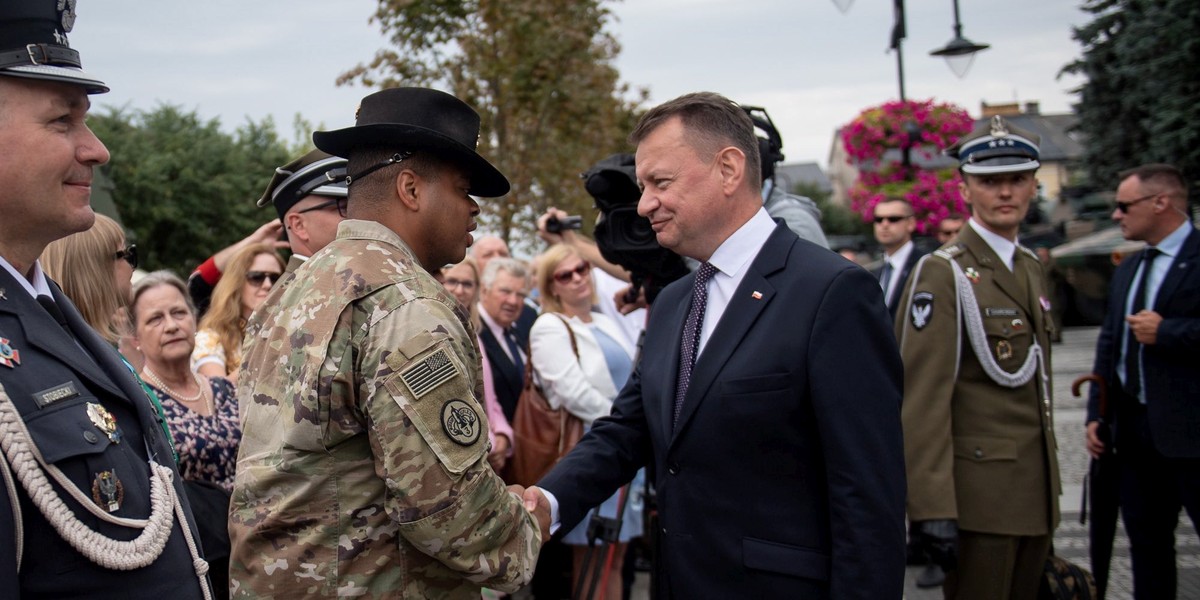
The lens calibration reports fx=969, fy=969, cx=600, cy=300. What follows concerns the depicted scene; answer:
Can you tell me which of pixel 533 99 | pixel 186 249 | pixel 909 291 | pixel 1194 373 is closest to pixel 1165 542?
pixel 1194 373

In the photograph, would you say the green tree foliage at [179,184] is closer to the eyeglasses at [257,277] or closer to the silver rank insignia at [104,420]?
the eyeglasses at [257,277]

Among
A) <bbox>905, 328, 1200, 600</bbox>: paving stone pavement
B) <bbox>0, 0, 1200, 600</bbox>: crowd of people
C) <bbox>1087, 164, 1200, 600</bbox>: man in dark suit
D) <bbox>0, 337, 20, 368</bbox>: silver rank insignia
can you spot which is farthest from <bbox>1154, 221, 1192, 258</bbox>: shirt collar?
<bbox>0, 337, 20, 368</bbox>: silver rank insignia

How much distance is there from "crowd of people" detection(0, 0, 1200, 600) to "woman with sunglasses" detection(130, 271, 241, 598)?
1cm

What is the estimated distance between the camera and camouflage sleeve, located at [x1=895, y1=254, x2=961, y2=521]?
3.57 metres

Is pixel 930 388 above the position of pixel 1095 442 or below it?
above

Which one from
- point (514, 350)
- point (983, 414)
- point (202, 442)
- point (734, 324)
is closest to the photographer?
point (734, 324)

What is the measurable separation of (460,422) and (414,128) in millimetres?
696

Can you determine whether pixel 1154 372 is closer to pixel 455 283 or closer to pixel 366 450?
pixel 455 283

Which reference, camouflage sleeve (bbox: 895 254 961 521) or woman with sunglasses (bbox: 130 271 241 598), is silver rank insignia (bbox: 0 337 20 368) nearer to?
woman with sunglasses (bbox: 130 271 241 598)

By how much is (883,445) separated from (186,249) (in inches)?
741

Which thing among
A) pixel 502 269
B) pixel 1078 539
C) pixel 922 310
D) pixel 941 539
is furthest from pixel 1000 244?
pixel 1078 539

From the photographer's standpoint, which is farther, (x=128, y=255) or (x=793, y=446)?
(x=128, y=255)

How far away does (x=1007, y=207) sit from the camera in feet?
13.6

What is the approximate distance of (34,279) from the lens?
1954 millimetres
